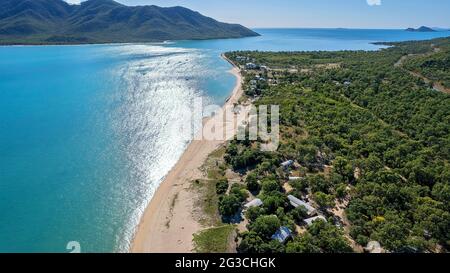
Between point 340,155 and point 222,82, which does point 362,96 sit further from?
point 222,82

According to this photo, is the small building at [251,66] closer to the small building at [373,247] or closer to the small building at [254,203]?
the small building at [254,203]

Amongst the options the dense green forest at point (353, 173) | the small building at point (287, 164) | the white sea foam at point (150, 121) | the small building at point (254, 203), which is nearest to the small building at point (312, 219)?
the dense green forest at point (353, 173)

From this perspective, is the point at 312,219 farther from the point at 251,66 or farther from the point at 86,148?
the point at 251,66

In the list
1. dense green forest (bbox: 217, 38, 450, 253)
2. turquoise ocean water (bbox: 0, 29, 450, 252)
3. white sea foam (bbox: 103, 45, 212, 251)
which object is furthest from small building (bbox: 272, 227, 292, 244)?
turquoise ocean water (bbox: 0, 29, 450, 252)

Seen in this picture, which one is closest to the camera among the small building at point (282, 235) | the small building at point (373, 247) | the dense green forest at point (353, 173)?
the small building at point (373, 247)

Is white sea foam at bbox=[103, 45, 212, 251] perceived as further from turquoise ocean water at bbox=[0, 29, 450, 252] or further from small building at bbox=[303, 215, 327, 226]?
small building at bbox=[303, 215, 327, 226]

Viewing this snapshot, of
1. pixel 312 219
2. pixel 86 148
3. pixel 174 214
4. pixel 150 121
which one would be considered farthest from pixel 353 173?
pixel 86 148
